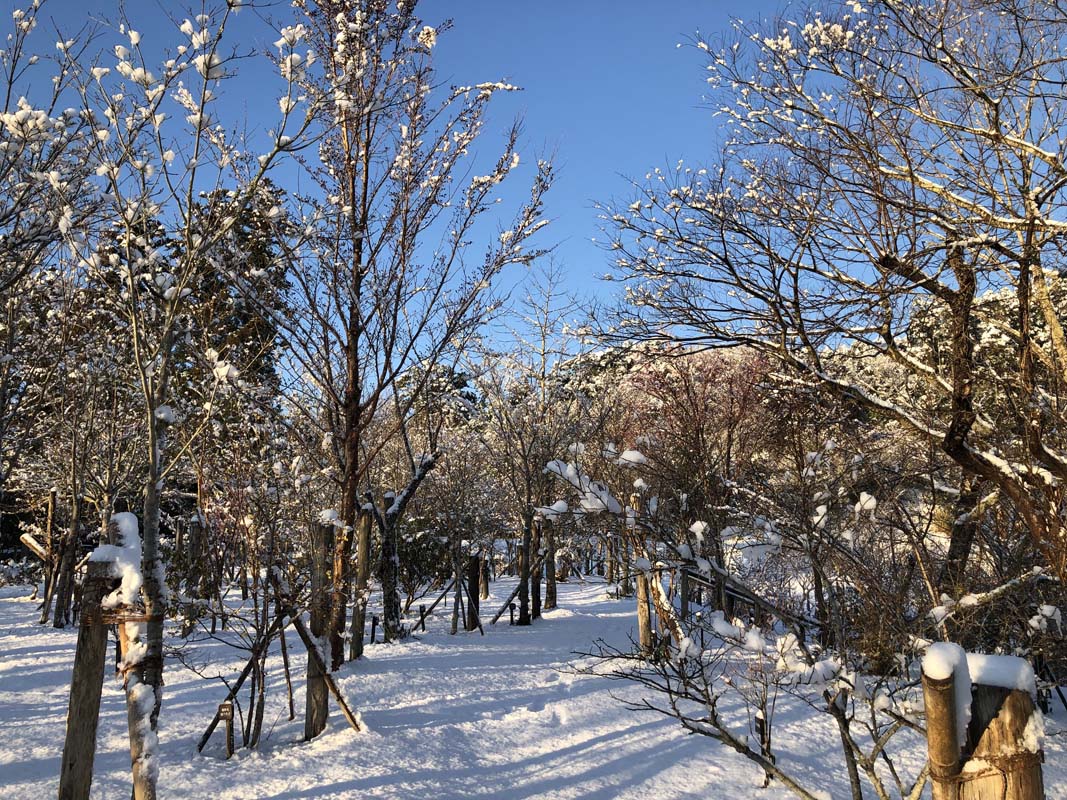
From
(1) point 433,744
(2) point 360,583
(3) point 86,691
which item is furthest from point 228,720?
(2) point 360,583

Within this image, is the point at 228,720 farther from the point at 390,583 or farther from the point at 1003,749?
the point at 390,583

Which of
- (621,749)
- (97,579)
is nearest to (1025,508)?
(621,749)

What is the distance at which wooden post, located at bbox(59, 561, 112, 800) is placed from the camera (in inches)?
133

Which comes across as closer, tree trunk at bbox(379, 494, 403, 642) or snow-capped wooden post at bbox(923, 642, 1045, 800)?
snow-capped wooden post at bbox(923, 642, 1045, 800)

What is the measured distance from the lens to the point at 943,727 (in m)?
1.67

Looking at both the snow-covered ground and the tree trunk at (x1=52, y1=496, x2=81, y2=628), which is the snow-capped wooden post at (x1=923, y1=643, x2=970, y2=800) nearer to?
the snow-covered ground

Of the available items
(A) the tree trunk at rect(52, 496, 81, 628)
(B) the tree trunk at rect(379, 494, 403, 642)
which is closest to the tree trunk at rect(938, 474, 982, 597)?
(B) the tree trunk at rect(379, 494, 403, 642)

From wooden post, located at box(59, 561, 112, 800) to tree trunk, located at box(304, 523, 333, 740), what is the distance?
2422mm

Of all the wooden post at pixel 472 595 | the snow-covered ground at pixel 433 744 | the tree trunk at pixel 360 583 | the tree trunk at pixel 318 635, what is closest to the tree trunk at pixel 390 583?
the tree trunk at pixel 360 583

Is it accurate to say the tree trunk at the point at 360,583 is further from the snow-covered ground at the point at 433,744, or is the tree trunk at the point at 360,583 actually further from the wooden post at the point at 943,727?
the wooden post at the point at 943,727

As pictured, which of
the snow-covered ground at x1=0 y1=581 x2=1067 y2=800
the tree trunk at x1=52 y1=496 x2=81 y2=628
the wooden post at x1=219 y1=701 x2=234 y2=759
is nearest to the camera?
the snow-covered ground at x1=0 y1=581 x2=1067 y2=800

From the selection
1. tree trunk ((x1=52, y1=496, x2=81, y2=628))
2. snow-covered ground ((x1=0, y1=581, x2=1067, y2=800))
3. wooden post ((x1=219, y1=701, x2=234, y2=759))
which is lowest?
snow-covered ground ((x1=0, y1=581, x2=1067, y2=800))

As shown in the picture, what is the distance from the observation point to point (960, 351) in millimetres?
3615

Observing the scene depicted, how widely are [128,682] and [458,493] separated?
36.7ft
